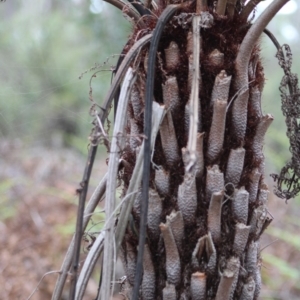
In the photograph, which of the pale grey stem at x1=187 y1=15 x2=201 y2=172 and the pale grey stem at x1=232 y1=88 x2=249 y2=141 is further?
the pale grey stem at x1=232 y1=88 x2=249 y2=141

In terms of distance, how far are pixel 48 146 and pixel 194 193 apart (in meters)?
6.09

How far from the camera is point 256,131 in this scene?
1.01 m

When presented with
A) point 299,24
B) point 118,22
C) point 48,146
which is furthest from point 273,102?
point 48,146

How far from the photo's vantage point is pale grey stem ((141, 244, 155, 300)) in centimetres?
96

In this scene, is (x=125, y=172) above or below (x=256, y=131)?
below

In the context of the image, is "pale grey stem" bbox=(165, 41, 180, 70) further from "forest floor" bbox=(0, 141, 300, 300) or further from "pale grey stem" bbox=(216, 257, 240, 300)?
"forest floor" bbox=(0, 141, 300, 300)

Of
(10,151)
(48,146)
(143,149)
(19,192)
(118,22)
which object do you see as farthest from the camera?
(48,146)

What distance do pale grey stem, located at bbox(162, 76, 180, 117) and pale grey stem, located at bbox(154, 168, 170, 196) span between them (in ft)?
0.42

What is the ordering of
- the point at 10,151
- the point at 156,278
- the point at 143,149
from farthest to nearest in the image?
Answer: the point at 10,151 < the point at 156,278 < the point at 143,149

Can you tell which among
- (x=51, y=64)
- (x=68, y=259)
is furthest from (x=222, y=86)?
(x=51, y=64)

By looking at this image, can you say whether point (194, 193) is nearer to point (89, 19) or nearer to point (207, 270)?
point (207, 270)

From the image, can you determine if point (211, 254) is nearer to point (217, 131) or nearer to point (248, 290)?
point (248, 290)

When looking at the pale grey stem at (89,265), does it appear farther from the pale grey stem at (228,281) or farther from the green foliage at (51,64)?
the green foliage at (51,64)

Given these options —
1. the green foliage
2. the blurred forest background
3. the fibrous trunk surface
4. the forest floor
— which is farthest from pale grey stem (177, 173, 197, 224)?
the green foliage
